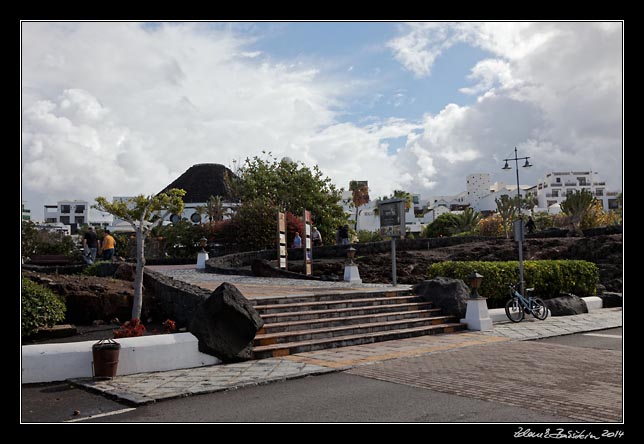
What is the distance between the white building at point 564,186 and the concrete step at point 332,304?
92.6m

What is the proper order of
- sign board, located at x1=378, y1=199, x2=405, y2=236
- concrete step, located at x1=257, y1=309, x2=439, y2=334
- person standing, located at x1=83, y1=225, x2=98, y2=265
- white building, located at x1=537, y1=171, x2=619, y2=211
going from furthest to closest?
white building, located at x1=537, y1=171, x2=619, y2=211
person standing, located at x1=83, y1=225, x2=98, y2=265
sign board, located at x1=378, y1=199, x2=405, y2=236
concrete step, located at x1=257, y1=309, x2=439, y2=334

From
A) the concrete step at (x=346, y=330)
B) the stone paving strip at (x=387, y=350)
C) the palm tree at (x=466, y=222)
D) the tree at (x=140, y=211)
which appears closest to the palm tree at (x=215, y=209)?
the palm tree at (x=466, y=222)

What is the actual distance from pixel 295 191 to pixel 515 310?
84.6ft

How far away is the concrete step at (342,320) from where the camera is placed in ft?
34.5

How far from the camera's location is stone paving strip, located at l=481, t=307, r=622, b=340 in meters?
11.7

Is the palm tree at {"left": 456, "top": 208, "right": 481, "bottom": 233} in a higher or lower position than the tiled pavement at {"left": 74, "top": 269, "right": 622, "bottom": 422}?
higher

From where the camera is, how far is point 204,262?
25469 mm

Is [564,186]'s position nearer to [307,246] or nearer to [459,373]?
[307,246]

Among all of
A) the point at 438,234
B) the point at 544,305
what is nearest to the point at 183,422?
the point at 544,305

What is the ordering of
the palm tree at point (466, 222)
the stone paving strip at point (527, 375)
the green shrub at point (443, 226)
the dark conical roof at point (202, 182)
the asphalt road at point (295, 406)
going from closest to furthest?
1. the asphalt road at point (295, 406)
2. the stone paving strip at point (527, 375)
3. the green shrub at point (443, 226)
4. the palm tree at point (466, 222)
5. the dark conical roof at point (202, 182)

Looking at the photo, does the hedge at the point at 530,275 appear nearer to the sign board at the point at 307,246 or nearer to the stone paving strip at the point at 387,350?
the stone paving strip at the point at 387,350

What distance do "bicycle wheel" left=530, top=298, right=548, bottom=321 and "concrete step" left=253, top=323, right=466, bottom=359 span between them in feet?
8.29

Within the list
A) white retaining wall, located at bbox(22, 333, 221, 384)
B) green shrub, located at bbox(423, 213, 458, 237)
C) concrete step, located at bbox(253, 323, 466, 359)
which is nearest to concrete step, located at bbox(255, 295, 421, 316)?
concrete step, located at bbox(253, 323, 466, 359)

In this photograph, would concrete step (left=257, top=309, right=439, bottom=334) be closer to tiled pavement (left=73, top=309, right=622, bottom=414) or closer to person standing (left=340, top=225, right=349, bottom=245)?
tiled pavement (left=73, top=309, right=622, bottom=414)
